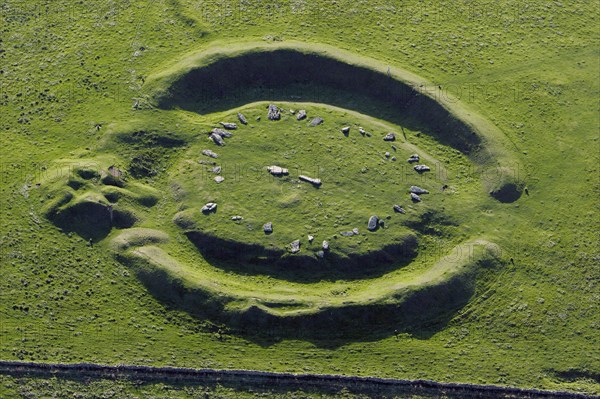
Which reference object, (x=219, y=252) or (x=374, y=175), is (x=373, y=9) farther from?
(x=219, y=252)

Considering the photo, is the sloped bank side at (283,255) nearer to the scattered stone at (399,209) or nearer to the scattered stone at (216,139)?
the scattered stone at (399,209)

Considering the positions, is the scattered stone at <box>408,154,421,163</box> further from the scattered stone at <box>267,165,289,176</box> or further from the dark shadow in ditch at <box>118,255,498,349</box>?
the dark shadow in ditch at <box>118,255,498,349</box>

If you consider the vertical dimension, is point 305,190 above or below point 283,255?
above

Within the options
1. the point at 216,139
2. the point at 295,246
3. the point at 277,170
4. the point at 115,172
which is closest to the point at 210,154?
the point at 216,139

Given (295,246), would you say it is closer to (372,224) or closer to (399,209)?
(372,224)

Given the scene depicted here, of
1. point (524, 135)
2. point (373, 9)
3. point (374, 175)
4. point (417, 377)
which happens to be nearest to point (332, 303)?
point (417, 377)

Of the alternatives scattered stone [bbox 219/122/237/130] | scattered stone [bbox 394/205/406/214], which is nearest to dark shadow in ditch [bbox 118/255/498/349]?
scattered stone [bbox 394/205/406/214]

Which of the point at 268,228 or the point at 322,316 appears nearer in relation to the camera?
the point at 322,316
